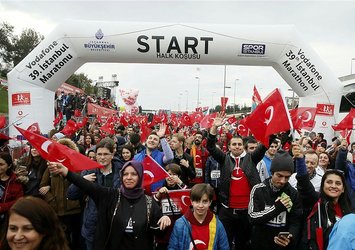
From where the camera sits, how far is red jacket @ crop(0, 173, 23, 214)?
3.63m

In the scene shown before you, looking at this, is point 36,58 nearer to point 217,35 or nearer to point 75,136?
point 75,136

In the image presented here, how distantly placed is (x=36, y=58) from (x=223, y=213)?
300 inches

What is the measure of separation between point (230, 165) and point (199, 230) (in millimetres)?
1576

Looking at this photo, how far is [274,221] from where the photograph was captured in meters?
3.46

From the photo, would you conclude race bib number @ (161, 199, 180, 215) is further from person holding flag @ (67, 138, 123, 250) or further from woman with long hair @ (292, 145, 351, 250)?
woman with long hair @ (292, 145, 351, 250)

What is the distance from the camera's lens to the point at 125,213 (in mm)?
3002

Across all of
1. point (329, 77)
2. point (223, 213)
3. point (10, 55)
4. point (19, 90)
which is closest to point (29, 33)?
point (10, 55)

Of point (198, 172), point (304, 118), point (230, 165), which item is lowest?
point (198, 172)

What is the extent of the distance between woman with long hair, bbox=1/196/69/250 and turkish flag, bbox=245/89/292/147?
294cm

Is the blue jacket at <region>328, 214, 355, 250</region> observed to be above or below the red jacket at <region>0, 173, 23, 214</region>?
above

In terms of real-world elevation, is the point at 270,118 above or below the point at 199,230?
above

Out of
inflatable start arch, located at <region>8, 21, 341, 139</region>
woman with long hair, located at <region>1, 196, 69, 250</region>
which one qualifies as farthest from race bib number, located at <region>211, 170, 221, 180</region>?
inflatable start arch, located at <region>8, 21, 341, 139</region>

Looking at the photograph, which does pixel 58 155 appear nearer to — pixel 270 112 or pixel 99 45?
pixel 270 112

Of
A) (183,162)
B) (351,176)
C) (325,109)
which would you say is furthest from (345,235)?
(325,109)
